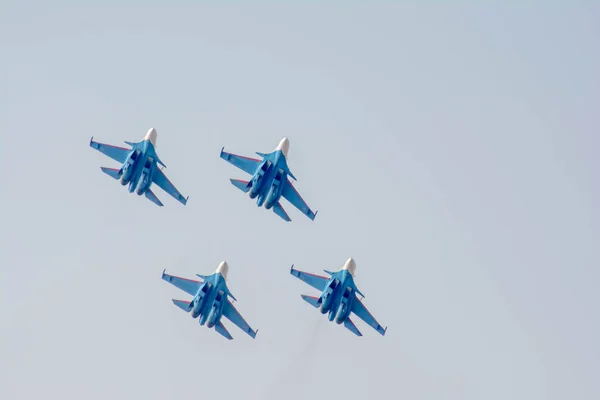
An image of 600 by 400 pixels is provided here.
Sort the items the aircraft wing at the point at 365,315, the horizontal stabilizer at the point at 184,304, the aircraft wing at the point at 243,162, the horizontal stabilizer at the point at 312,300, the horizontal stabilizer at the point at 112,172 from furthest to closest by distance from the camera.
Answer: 1. the aircraft wing at the point at 365,315
2. the horizontal stabilizer at the point at 312,300
3. the aircraft wing at the point at 243,162
4. the horizontal stabilizer at the point at 184,304
5. the horizontal stabilizer at the point at 112,172

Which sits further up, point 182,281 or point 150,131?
point 150,131

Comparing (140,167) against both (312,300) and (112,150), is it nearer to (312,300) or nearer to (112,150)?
(112,150)

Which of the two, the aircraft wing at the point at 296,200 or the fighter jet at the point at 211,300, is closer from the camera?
the fighter jet at the point at 211,300

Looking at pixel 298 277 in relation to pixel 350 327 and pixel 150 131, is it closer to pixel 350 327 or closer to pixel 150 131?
pixel 350 327

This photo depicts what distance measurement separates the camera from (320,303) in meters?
184

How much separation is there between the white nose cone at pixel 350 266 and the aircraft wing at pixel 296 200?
7468 millimetres

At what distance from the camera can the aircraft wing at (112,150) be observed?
187 meters

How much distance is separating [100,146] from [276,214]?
2307cm

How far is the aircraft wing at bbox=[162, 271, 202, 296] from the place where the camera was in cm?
18885

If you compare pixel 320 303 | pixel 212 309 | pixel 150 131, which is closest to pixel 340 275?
pixel 320 303

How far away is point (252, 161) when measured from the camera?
186 metres

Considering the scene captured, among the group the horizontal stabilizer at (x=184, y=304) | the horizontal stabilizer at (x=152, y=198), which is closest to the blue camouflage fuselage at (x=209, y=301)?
the horizontal stabilizer at (x=184, y=304)

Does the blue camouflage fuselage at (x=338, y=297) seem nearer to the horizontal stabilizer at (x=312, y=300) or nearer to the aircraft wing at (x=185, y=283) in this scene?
the horizontal stabilizer at (x=312, y=300)

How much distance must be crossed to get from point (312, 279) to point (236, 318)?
10.7 metres
